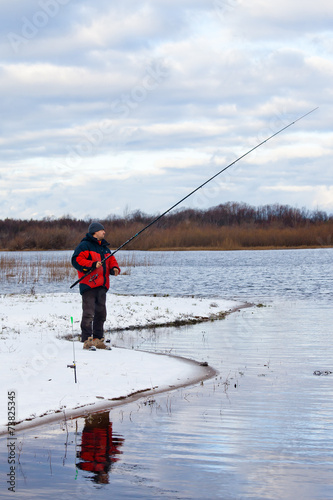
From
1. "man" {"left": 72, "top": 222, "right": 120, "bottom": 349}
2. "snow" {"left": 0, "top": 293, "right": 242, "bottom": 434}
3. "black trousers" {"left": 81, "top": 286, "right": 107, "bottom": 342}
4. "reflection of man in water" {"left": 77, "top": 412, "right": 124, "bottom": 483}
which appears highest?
"man" {"left": 72, "top": 222, "right": 120, "bottom": 349}

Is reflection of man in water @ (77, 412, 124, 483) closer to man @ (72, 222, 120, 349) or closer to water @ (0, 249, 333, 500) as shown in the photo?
water @ (0, 249, 333, 500)

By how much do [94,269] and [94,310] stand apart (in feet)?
2.65

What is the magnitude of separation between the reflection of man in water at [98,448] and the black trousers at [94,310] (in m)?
3.15

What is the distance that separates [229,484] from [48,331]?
863 centimetres

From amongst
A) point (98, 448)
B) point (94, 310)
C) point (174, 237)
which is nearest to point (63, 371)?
point (94, 310)

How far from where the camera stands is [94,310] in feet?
32.7

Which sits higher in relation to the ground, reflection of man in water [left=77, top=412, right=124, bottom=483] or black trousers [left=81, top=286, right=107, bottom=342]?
black trousers [left=81, top=286, right=107, bottom=342]

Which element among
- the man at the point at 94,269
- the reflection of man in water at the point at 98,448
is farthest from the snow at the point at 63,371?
the man at the point at 94,269

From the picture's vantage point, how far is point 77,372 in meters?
8.54

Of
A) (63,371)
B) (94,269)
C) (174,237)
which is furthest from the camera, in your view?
(174,237)

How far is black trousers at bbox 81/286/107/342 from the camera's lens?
977 cm

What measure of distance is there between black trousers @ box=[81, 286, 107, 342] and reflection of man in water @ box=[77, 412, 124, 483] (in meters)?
3.15

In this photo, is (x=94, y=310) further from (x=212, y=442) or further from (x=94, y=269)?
(x=212, y=442)

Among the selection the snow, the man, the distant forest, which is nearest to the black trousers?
the man
